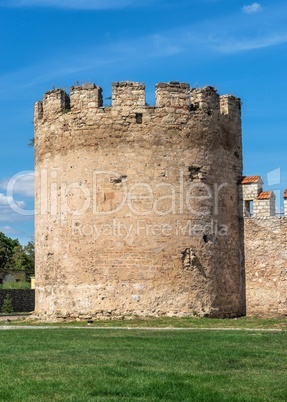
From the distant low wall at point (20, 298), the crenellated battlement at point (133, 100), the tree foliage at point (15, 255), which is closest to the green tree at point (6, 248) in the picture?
the tree foliage at point (15, 255)

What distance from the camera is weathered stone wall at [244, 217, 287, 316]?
72.2 feet

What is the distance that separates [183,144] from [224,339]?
25.8ft

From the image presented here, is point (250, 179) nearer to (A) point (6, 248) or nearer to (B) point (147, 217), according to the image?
(B) point (147, 217)

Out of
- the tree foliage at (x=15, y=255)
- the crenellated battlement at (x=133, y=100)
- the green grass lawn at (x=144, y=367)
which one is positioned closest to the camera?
the green grass lawn at (x=144, y=367)

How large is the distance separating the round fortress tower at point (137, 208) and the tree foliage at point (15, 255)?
131 feet

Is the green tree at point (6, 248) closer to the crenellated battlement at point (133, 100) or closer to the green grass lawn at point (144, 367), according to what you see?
the crenellated battlement at point (133, 100)

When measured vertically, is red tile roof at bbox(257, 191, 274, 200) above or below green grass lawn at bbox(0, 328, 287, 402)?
above

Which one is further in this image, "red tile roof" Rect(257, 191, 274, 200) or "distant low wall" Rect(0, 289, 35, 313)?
"distant low wall" Rect(0, 289, 35, 313)

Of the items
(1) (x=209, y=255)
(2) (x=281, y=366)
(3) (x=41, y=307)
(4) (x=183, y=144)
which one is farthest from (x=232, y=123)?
(2) (x=281, y=366)

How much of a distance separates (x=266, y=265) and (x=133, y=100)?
6.66m

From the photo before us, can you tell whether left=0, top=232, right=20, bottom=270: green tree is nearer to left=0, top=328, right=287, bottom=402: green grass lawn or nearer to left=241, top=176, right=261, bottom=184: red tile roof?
left=241, top=176, right=261, bottom=184: red tile roof

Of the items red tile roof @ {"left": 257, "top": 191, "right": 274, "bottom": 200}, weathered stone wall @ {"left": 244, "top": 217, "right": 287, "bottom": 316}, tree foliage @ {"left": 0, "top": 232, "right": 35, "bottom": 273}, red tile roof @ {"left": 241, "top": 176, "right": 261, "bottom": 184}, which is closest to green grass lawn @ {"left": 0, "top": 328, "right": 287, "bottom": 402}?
weathered stone wall @ {"left": 244, "top": 217, "right": 287, "bottom": 316}

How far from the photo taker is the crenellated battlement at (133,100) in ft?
69.3

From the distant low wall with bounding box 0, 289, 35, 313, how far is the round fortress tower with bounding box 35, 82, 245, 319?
15.9 metres
